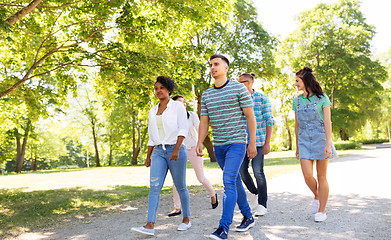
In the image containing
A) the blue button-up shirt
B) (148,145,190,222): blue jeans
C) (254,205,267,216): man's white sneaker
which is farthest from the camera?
the blue button-up shirt

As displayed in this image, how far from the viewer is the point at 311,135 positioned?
4711mm

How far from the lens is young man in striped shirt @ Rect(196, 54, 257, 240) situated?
3.87 metres

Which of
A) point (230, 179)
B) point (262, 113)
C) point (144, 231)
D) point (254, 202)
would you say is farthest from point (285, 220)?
point (144, 231)

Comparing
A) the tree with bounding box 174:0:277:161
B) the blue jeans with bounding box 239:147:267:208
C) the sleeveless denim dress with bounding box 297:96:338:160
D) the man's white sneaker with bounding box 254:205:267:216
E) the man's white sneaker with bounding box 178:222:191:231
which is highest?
the tree with bounding box 174:0:277:161

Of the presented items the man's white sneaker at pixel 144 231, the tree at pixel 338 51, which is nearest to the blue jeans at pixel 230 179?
the man's white sneaker at pixel 144 231

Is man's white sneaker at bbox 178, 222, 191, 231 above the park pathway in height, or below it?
above

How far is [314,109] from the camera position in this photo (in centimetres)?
468

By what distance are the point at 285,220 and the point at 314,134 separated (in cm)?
135

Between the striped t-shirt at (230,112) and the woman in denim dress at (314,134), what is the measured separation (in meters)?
1.27

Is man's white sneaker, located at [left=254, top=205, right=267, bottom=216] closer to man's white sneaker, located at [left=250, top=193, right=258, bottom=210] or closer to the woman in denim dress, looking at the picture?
man's white sneaker, located at [left=250, top=193, right=258, bottom=210]

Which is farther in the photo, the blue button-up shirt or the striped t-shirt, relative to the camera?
the blue button-up shirt

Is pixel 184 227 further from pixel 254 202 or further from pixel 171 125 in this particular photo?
pixel 254 202

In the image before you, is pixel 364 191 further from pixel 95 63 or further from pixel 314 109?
pixel 95 63

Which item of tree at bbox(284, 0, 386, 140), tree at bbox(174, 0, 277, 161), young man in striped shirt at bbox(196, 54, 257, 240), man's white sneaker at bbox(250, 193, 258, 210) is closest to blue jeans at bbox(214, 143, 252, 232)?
young man in striped shirt at bbox(196, 54, 257, 240)
